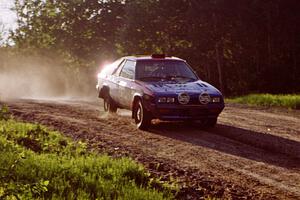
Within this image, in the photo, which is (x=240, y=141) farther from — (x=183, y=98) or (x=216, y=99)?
(x=183, y=98)

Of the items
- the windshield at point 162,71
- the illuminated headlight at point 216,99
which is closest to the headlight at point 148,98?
the windshield at point 162,71

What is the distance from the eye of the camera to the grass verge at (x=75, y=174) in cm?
526

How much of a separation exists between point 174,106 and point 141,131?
94 cm

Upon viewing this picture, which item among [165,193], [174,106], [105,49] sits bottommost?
[165,193]

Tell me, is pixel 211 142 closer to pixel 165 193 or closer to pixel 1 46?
pixel 165 193

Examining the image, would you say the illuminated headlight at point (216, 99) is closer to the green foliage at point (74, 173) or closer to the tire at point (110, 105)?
the green foliage at point (74, 173)

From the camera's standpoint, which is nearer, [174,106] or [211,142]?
[211,142]

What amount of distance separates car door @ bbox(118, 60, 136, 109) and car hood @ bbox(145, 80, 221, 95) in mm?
732

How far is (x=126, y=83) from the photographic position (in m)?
10.9

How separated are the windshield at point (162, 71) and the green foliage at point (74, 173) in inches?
120

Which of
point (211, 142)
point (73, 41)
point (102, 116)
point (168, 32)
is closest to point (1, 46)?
point (73, 41)

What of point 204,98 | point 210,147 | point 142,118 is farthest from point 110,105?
point 210,147

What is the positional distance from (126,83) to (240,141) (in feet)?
11.0

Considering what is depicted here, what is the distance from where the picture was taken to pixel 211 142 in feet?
28.2
